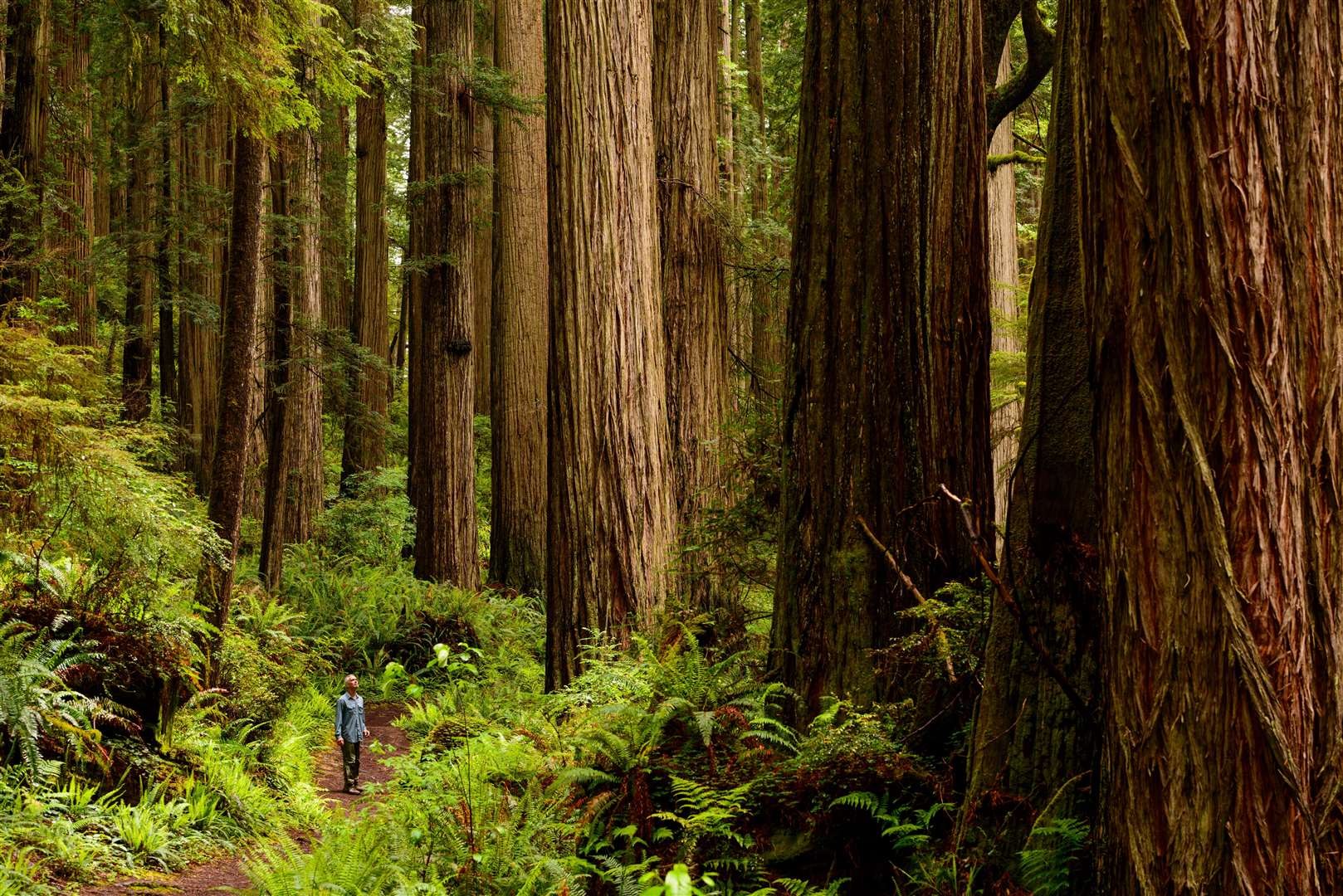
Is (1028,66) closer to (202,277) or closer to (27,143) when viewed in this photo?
(27,143)

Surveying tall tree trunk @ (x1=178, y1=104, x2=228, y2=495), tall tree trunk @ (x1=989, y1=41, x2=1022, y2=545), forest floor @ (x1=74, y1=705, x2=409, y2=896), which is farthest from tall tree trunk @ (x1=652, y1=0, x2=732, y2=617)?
tall tree trunk @ (x1=178, y1=104, x2=228, y2=495)

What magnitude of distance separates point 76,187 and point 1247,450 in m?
17.4

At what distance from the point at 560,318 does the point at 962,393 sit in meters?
3.95

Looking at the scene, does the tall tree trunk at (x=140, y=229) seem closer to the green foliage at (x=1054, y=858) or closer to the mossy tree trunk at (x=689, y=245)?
the mossy tree trunk at (x=689, y=245)

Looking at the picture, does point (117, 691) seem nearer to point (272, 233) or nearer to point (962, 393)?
point (962, 393)

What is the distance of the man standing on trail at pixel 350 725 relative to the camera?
8.64 metres

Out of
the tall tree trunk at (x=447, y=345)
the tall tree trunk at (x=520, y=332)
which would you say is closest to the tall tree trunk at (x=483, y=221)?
A: the tall tree trunk at (x=447, y=345)

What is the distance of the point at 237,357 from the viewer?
327 inches

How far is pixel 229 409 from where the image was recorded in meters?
8.26

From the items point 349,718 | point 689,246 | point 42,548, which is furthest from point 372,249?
point 42,548

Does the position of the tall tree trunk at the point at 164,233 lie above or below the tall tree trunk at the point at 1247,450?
above

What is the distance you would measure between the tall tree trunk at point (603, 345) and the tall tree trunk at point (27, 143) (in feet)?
19.4

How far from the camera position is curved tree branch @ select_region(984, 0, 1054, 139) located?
6617 millimetres

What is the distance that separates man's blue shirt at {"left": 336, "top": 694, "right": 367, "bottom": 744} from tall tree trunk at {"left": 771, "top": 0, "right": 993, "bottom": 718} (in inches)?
211
